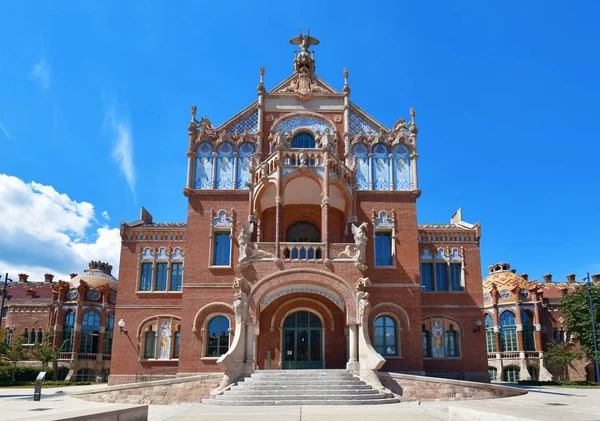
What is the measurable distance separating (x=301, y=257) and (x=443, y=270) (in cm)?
966

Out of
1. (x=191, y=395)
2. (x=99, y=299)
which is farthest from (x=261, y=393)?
(x=99, y=299)

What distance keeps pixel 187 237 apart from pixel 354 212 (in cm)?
811

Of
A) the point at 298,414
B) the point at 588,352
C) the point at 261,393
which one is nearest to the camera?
the point at 298,414

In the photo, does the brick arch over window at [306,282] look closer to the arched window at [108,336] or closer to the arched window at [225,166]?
the arched window at [225,166]

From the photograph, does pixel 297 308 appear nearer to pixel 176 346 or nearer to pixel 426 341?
pixel 176 346

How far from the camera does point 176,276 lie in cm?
→ 2791

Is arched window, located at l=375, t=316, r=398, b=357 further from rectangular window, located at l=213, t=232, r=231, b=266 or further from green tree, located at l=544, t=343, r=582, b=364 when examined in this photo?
green tree, located at l=544, t=343, r=582, b=364

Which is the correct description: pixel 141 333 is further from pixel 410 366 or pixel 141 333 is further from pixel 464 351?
pixel 464 351

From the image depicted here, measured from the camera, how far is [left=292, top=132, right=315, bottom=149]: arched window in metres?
27.3

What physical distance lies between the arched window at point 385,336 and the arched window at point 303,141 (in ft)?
30.7

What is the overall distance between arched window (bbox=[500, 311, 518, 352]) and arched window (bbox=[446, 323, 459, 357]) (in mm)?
20599

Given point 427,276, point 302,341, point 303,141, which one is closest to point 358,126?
point 303,141

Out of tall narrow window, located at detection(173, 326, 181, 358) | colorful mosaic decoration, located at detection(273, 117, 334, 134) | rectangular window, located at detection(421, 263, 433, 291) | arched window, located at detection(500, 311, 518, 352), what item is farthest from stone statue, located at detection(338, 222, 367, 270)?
arched window, located at detection(500, 311, 518, 352)

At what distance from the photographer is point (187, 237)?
25.3m
